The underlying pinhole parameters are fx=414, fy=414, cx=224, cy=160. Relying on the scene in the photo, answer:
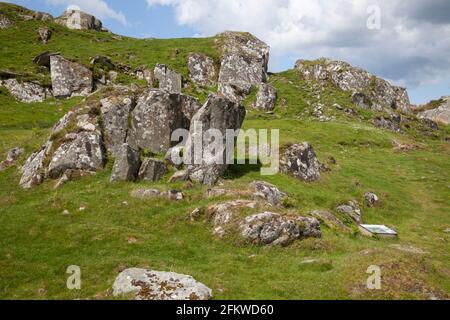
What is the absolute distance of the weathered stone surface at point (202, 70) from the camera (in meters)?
89.9

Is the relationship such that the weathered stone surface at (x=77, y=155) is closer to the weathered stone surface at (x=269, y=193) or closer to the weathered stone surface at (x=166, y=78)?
the weathered stone surface at (x=269, y=193)

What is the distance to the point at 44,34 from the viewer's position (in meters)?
92.4

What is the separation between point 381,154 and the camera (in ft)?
228

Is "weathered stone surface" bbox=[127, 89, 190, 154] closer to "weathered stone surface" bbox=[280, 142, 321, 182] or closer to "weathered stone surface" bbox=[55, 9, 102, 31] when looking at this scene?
"weathered stone surface" bbox=[280, 142, 321, 182]

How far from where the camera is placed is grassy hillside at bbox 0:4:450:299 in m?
20.7

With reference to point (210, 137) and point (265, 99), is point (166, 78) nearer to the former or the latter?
point (265, 99)

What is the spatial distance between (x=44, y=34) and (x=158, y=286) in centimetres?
8901

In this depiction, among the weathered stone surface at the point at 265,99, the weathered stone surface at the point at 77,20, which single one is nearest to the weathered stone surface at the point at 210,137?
the weathered stone surface at the point at 265,99

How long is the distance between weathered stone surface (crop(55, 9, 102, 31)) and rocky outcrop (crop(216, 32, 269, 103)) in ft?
124

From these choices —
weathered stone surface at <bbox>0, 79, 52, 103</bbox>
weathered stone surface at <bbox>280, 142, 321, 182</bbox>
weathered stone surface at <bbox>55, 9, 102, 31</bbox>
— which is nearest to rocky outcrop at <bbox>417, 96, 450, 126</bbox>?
weathered stone surface at <bbox>280, 142, 321, 182</bbox>

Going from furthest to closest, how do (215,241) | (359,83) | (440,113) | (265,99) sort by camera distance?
(440,113) < (359,83) < (265,99) < (215,241)

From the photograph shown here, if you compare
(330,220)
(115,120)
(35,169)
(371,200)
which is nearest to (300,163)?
(371,200)

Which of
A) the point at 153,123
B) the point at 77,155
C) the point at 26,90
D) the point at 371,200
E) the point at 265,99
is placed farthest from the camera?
the point at 265,99

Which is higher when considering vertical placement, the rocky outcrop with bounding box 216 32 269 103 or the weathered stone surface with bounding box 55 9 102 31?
the weathered stone surface with bounding box 55 9 102 31
